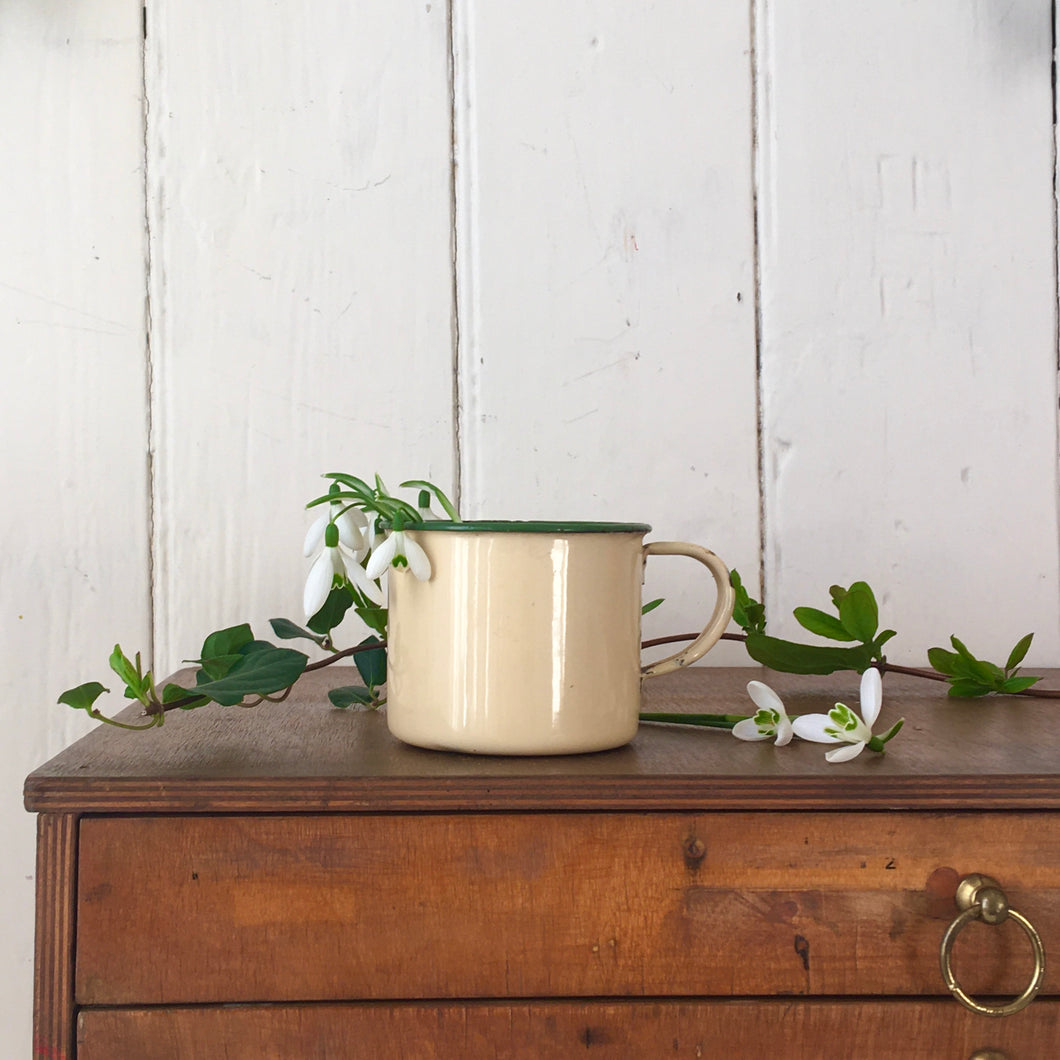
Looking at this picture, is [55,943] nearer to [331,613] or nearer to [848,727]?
[331,613]

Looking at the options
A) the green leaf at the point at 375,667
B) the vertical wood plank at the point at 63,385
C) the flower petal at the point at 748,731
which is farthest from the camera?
the vertical wood plank at the point at 63,385

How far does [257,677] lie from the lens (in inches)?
20.6

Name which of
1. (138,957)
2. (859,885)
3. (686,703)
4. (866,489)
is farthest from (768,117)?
(138,957)

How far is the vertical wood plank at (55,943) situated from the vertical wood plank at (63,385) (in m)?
0.41

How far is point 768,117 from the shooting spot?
0.86 metres

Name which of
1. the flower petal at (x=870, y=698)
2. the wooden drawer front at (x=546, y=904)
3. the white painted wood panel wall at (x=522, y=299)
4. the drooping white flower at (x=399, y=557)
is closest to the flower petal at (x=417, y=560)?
the drooping white flower at (x=399, y=557)

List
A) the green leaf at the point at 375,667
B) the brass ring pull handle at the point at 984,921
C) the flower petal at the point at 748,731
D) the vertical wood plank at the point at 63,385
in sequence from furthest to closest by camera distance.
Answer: the vertical wood plank at the point at 63,385 → the green leaf at the point at 375,667 → the flower petal at the point at 748,731 → the brass ring pull handle at the point at 984,921

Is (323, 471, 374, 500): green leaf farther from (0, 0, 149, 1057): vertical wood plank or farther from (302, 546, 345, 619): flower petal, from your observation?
(0, 0, 149, 1057): vertical wood plank

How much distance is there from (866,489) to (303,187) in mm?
538

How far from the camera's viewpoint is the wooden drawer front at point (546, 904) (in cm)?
44

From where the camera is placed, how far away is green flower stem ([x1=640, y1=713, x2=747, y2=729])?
1.81 feet

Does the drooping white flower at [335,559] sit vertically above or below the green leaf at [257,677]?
above

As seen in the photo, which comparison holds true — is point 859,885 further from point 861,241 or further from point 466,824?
point 861,241

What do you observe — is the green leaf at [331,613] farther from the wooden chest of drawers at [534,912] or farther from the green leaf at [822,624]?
the green leaf at [822,624]
